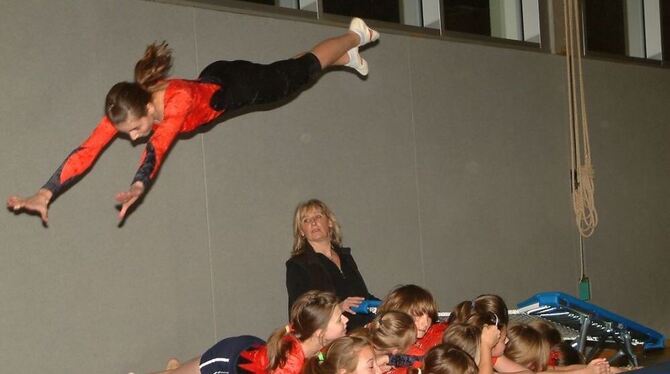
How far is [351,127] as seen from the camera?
623 cm

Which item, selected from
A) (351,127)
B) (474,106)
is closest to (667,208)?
(474,106)

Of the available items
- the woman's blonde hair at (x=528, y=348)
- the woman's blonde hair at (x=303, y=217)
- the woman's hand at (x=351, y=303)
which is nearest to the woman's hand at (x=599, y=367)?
the woman's blonde hair at (x=528, y=348)

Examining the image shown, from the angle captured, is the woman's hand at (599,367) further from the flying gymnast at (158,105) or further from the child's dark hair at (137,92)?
the child's dark hair at (137,92)

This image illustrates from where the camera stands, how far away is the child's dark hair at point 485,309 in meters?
4.03

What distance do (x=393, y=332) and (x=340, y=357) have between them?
1.43 feet

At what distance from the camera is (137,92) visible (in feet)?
11.5

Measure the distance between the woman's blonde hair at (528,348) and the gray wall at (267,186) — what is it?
1866 mm

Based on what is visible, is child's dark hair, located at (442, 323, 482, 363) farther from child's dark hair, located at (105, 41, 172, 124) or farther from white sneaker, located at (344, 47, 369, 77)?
white sneaker, located at (344, 47, 369, 77)

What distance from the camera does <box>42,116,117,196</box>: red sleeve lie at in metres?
3.61

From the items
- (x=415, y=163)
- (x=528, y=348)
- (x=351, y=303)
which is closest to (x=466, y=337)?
(x=528, y=348)

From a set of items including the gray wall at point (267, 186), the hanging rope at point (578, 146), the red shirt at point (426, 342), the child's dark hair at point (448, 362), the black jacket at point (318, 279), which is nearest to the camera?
the child's dark hair at point (448, 362)

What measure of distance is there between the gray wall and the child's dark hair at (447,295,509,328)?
68.5 inches

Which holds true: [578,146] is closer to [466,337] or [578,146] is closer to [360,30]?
[360,30]

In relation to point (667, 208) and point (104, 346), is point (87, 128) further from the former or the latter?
point (667, 208)
